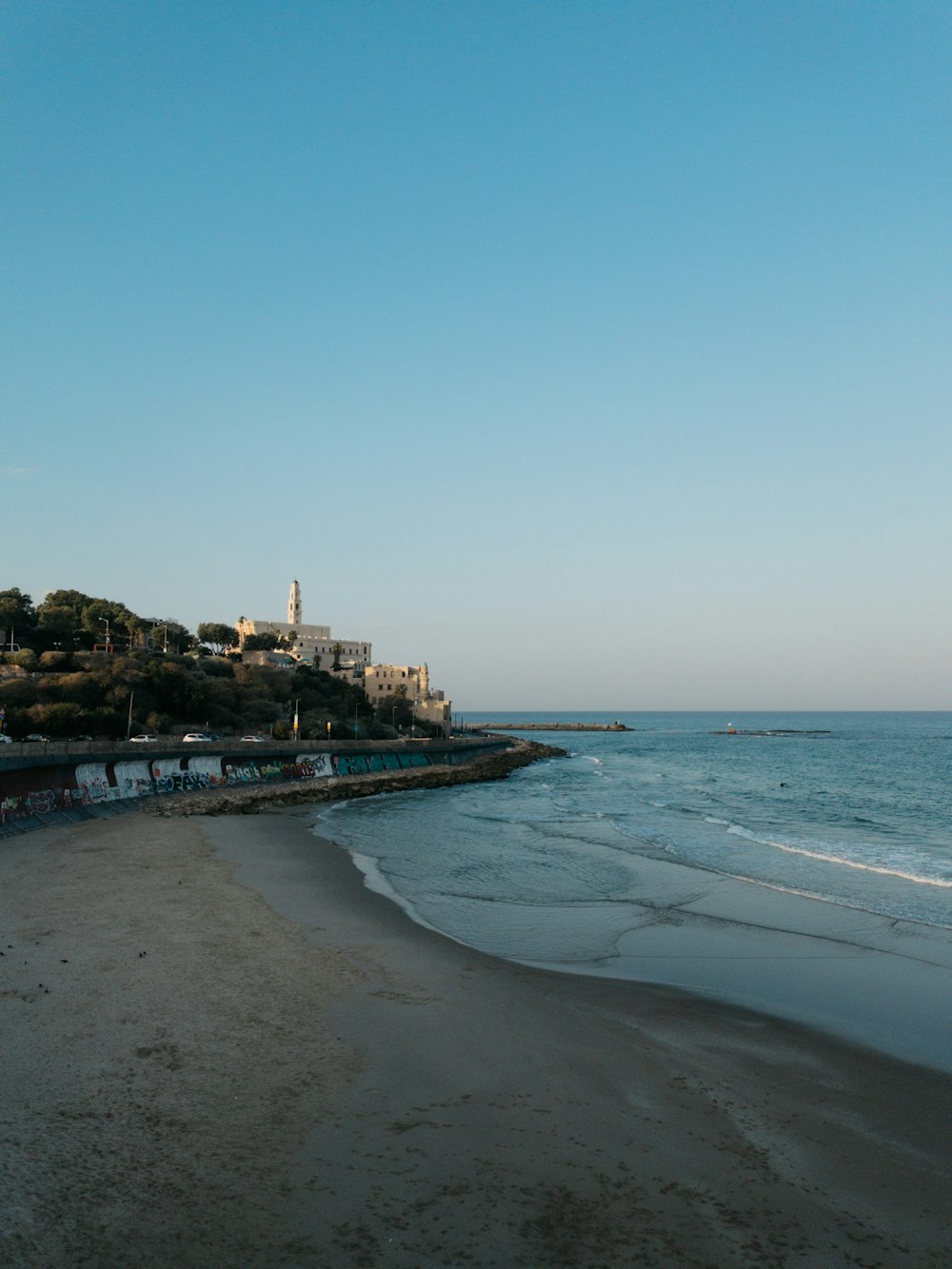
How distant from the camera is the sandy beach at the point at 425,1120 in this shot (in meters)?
8.16

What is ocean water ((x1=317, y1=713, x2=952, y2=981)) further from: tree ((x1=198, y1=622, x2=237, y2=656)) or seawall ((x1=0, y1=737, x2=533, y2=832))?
tree ((x1=198, y1=622, x2=237, y2=656))

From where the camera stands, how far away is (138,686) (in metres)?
91.1

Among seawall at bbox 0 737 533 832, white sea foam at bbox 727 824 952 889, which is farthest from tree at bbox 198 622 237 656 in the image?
white sea foam at bbox 727 824 952 889

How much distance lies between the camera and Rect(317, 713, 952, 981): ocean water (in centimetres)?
2464

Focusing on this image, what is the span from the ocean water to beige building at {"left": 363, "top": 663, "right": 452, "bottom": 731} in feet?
279

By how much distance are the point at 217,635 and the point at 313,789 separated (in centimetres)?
11022

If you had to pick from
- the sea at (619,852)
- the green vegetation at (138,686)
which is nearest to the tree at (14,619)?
the green vegetation at (138,686)

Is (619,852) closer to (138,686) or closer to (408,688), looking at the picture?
(138,686)

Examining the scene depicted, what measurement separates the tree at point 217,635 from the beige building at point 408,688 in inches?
1146

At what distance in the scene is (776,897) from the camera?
27.3 metres

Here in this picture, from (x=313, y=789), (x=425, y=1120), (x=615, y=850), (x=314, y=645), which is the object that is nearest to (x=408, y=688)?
(x=314, y=645)

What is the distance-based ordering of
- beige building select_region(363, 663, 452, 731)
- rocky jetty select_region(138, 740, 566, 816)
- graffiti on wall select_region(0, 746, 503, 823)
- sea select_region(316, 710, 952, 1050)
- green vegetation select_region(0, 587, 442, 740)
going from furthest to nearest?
beige building select_region(363, 663, 452, 731) → green vegetation select_region(0, 587, 442, 740) → rocky jetty select_region(138, 740, 566, 816) → graffiti on wall select_region(0, 746, 503, 823) → sea select_region(316, 710, 952, 1050)

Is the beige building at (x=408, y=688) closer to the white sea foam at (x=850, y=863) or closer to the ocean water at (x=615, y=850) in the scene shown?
the ocean water at (x=615, y=850)

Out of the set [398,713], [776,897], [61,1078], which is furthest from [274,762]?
[398,713]
